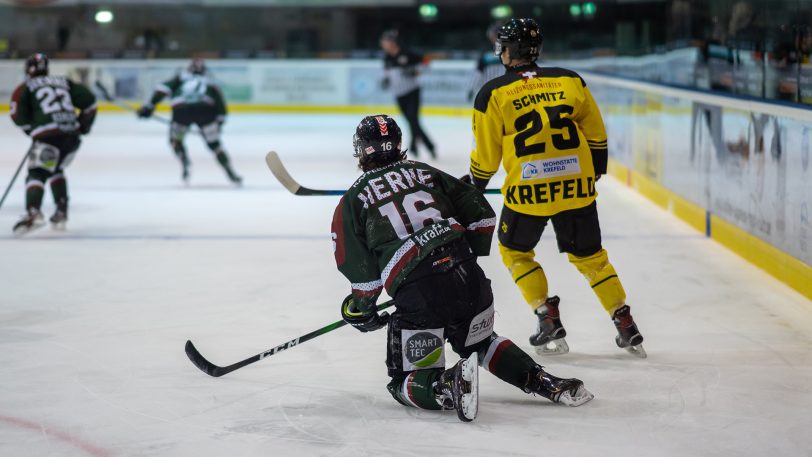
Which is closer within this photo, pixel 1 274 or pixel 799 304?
pixel 799 304

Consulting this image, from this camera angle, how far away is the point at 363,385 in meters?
3.93

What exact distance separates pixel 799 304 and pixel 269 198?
4.87 meters

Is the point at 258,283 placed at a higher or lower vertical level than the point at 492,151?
lower

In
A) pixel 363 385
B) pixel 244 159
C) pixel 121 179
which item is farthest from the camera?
pixel 244 159

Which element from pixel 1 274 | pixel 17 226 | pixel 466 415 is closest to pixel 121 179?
pixel 17 226

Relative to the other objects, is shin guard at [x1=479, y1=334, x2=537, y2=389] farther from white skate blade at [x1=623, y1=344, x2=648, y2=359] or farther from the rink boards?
the rink boards

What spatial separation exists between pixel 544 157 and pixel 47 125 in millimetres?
4274

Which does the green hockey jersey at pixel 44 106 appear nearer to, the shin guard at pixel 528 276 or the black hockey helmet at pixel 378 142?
the shin guard at pixel 528 276

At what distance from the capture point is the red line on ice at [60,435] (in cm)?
325

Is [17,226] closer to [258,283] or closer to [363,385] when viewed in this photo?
[258,283]

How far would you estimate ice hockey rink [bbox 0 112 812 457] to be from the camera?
A: 132 inches

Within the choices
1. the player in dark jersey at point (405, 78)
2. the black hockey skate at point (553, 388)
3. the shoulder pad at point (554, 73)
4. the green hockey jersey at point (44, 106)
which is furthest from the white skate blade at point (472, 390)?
the player in dark jersey at point (405, 78)

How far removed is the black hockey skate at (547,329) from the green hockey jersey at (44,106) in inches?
164

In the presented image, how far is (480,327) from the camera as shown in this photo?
3504 mm
